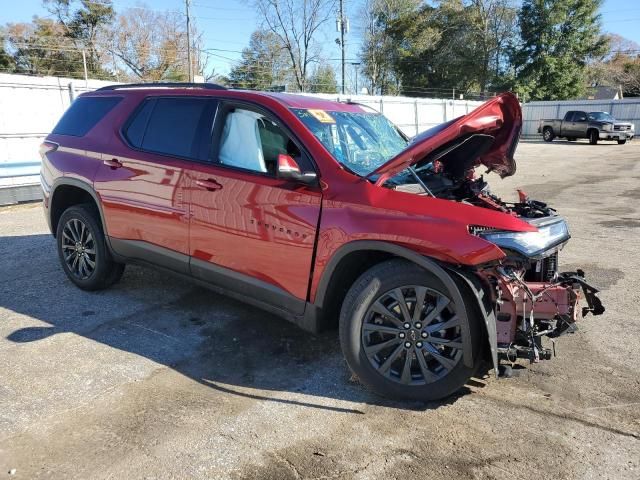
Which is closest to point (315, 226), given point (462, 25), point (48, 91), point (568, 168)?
point (48, 91)

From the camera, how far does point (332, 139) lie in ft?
12.4

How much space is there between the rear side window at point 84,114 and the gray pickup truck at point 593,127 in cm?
2980

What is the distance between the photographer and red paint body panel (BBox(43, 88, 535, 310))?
307 cm

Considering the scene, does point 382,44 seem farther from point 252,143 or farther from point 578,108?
point 252,143

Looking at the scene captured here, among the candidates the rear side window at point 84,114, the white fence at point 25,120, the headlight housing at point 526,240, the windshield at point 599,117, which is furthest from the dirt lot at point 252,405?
the windshield at point 599,117

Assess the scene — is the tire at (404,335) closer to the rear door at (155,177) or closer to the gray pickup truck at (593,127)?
the rear door at (155,177)

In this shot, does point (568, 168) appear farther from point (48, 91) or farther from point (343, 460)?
point (343, 460)

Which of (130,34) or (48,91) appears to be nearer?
(48,91)

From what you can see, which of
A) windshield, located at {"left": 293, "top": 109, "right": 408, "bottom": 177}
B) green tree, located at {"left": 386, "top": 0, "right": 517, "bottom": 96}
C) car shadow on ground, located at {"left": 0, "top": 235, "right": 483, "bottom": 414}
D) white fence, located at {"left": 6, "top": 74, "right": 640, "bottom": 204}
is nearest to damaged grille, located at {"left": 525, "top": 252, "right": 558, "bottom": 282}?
car shadow on ground, located at {"left": 0, "top": 235, "right": 483, "bottom": 414}

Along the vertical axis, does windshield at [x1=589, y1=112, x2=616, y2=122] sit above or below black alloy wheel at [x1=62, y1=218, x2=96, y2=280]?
above

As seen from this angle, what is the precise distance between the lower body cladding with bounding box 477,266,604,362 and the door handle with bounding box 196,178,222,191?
197 cm

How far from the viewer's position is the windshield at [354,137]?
370 centimetres

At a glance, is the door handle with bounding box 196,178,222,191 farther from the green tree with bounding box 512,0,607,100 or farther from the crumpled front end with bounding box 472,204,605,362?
the green tree with bounding box 512,0,607,100

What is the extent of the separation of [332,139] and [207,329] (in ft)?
6.09
